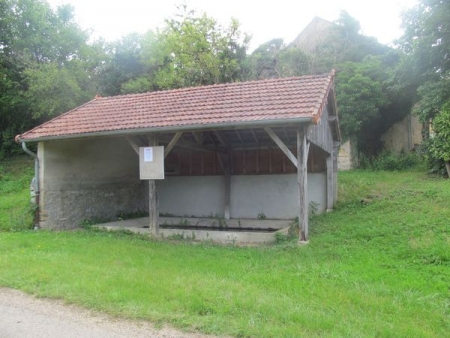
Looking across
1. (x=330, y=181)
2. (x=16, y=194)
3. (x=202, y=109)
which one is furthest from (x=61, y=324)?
(x=16, y=194)

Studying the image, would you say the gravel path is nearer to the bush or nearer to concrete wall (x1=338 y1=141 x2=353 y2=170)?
the bush

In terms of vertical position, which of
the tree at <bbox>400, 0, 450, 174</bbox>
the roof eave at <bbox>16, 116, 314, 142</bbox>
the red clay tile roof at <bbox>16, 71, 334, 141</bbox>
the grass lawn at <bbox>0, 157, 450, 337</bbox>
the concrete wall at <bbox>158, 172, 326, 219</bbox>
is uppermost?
the tree at <bbox>400, 0, 450, 174</bbox>

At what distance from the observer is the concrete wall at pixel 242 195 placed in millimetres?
11078

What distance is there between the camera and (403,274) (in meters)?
5.09

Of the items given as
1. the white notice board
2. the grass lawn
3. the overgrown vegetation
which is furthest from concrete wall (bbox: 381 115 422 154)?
the overgrown vegetation

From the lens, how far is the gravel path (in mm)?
3354

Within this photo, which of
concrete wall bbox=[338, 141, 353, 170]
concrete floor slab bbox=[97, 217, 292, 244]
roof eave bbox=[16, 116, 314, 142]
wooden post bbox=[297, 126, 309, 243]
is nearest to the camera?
roof eave bbox=[16, 116, 314, 142]

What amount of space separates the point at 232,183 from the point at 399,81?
9.68 metres

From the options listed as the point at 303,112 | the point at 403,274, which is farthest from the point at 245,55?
the point at 403,274

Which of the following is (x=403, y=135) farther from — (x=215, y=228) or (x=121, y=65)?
(x=121, y=65)

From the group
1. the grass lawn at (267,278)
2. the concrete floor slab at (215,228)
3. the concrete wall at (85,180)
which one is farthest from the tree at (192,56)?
the grass lawn at (267,278)

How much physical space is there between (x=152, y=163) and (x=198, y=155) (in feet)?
13.3

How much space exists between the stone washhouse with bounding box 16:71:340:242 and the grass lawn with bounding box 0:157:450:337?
137cm

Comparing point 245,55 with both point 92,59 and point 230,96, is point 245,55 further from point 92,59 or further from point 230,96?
point 230,96
